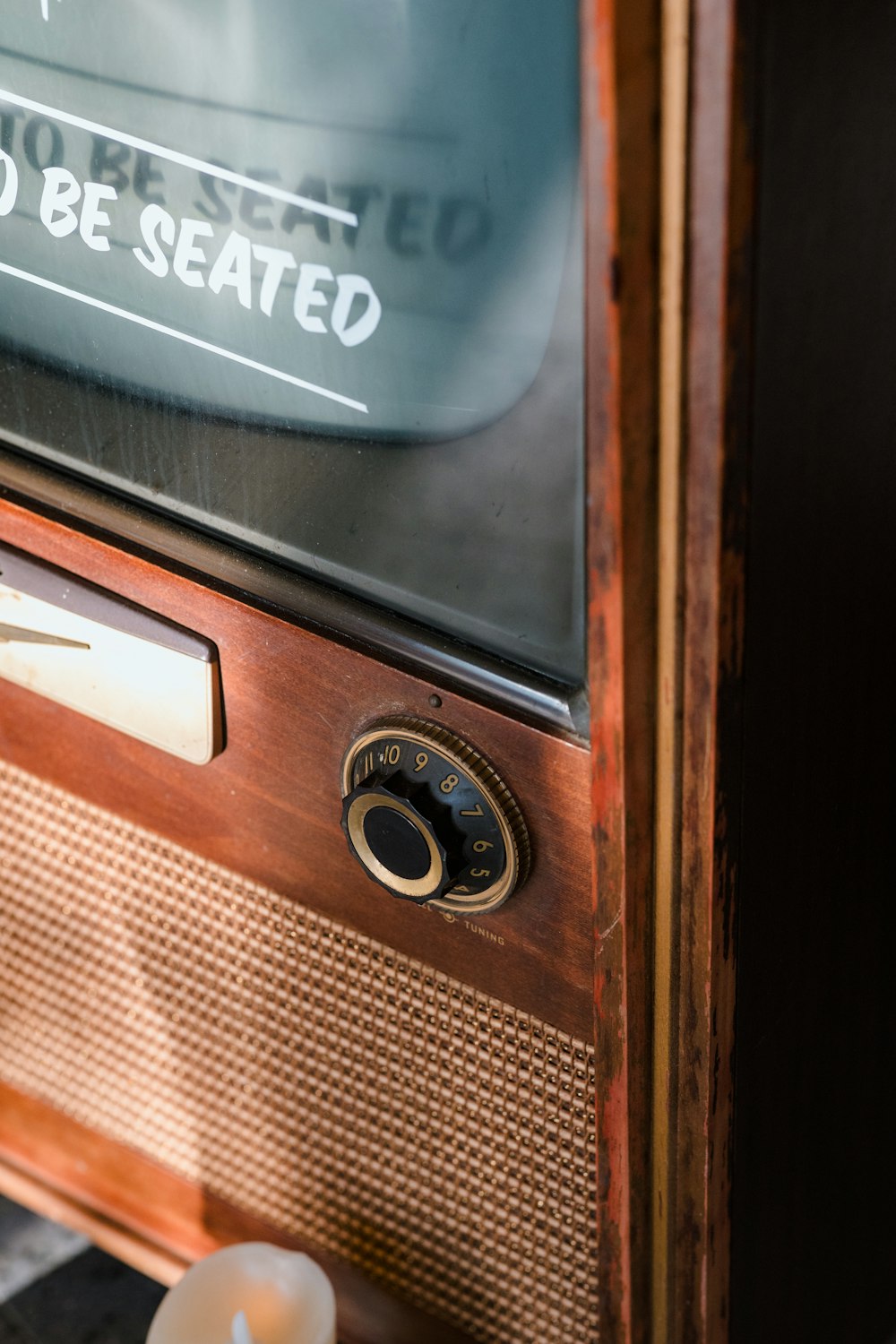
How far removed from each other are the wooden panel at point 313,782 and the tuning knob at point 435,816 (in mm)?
10

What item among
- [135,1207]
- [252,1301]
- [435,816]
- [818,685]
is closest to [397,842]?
[435,816]

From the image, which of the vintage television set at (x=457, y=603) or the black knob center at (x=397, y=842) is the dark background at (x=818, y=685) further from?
the black knob center at (x=397, y=842)

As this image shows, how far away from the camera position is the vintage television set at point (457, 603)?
531mm

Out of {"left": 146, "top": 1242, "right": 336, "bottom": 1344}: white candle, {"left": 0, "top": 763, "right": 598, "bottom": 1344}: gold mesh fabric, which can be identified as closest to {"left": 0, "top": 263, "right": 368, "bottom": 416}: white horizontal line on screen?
{"left": 0, "top": 763, "right": 598, "bottom": 1344}: gold mesh fabric

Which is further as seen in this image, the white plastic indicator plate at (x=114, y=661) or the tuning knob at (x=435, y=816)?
the white plastic indicator plate at (x=114, y=661)

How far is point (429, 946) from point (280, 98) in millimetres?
422

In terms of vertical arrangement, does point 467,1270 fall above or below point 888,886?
below

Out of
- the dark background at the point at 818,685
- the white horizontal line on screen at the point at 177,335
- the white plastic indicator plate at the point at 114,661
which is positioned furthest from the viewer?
the white plastic indicator plate at the point at 114,661

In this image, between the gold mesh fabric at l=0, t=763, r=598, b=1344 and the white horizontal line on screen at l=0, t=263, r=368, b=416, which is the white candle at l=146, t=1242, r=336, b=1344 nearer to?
the gold mesh fabric at l=0, t=763, r=598, b=1344

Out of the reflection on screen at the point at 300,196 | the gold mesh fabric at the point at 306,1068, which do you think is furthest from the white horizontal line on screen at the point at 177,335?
the gold mesh fabric at the point at 306,1068

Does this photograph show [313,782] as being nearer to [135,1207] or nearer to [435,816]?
[435,816]

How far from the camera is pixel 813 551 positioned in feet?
2.03

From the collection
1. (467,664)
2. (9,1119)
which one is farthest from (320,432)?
(9,1119)

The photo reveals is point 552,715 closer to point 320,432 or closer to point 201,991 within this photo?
point 320,432
